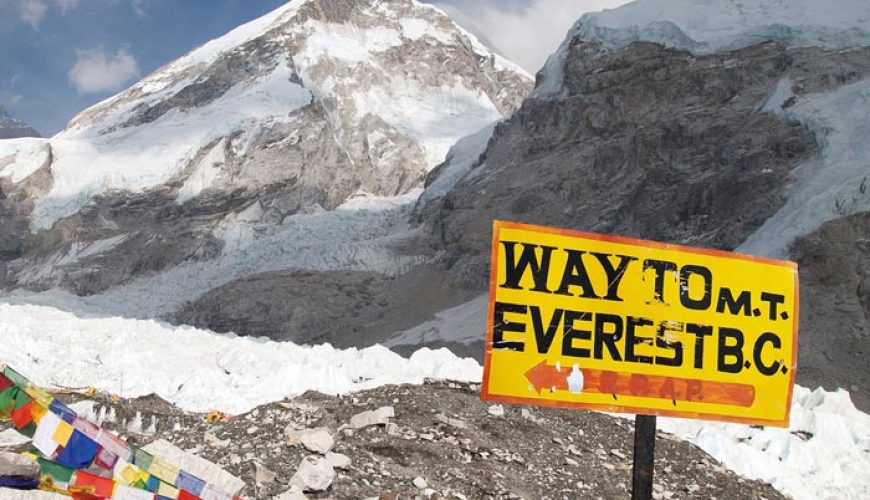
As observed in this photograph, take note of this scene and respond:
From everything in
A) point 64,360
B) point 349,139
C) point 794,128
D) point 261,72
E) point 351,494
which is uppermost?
point 261,72

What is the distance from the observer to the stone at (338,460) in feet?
21.9

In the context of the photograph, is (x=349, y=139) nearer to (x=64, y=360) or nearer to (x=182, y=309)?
(x=182, y=309)

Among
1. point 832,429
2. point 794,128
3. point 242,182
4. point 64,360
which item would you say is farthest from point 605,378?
point 242,182

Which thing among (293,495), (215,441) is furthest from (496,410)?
(293,495)

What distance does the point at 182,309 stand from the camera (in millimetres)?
68188

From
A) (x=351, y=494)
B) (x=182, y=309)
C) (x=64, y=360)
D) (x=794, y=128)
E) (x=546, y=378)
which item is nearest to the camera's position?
(x=546, y=378)

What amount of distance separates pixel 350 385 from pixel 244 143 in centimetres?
8723

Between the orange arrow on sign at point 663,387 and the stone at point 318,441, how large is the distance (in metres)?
4.37

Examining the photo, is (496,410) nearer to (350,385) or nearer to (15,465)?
(350,385)

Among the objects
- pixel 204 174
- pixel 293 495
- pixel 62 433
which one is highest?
pixel 204 174

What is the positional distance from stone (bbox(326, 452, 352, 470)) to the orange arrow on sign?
4055 millimetres

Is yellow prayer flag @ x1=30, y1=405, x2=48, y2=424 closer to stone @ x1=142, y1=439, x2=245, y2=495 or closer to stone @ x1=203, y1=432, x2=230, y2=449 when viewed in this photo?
stone @ x1=142, y1=439, x2=245, y2=495

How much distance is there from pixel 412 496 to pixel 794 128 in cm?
4990

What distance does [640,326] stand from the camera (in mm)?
3301
